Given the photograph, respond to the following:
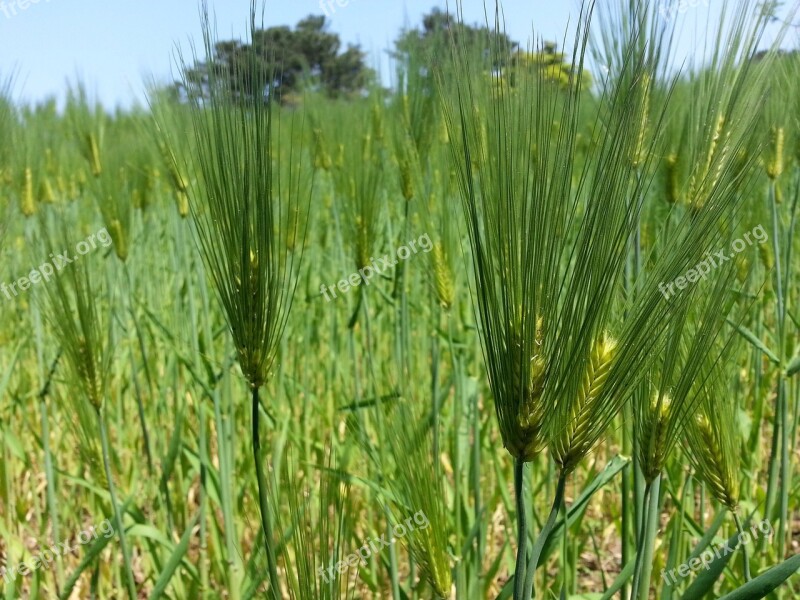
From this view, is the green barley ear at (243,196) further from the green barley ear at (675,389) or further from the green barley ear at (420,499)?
the green barley ear at (675,389)

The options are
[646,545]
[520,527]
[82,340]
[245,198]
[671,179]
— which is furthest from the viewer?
[671,179]

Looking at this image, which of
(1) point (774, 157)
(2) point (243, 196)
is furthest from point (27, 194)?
(1) point (774, 157)

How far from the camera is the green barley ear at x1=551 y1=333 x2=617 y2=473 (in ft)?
1.92

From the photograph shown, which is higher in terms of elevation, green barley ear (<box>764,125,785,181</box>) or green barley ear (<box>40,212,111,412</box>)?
green barley ear (<box>764,125,785,181</box>)

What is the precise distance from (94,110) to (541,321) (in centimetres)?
234

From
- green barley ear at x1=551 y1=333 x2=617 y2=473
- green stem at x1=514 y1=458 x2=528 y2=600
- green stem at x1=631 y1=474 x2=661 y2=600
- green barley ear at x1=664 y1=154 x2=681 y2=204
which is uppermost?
green barley ear at x1=664 y1=154 x2=681 y2=204

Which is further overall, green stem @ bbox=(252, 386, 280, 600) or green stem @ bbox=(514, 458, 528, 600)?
green stem @ bbox=(252, 386, 280, 600)

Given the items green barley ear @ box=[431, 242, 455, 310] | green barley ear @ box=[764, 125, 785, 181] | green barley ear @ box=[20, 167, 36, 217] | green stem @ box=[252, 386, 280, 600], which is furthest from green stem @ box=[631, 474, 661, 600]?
green barley ear @ box=[20, 167, 36, 217]

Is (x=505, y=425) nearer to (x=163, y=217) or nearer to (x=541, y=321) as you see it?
(x=541, y=321)

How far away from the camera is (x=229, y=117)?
72cm

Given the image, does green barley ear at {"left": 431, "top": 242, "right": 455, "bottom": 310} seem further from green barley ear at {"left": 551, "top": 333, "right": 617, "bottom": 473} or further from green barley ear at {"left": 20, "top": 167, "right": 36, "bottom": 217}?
green barley ear at {"left": 20, "top": 167, "right": 36, "bottom": 217}

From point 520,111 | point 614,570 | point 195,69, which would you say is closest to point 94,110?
point 195,69

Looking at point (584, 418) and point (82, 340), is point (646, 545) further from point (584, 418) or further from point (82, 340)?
point (82, 340)

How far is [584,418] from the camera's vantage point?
59cm
